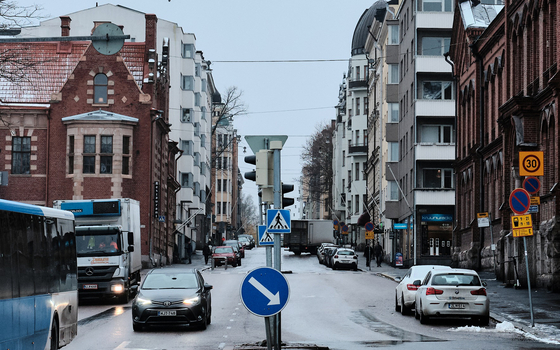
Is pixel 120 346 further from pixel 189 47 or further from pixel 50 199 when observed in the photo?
pixel 189 47

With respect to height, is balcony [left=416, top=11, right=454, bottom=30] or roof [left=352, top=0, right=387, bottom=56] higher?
roof [left=352, top=0, right=387, bottom=56]

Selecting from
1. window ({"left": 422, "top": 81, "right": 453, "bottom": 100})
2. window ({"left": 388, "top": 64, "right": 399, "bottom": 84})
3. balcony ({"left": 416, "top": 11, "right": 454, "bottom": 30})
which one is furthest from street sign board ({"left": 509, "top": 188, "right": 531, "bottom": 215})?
window ({"left": 388, "top": 64, "right": 399, "bottom": 84})

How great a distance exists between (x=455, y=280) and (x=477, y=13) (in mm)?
30775

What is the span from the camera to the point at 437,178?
63.5 meters

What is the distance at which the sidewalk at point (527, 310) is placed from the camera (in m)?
20.5

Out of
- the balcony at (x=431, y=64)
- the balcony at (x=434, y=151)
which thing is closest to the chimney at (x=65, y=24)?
the balcony at (x=431, y=64)

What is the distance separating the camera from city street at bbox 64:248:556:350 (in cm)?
1800

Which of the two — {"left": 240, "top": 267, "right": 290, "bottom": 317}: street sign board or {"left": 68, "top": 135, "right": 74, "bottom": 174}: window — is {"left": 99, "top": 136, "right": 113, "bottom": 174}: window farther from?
{"left": 240, "top": 267, "right": 290, "bottom": 317}: street sign board

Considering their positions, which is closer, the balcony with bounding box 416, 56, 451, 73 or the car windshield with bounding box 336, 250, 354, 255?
the car windshield with bounding box 336, 250, 354, 255

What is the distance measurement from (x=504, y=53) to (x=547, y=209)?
40.2 ft

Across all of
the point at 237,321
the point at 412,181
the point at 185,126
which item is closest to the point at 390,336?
the point at 237,321

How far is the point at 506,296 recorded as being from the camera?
103 feet

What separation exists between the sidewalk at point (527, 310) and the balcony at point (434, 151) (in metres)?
26.2

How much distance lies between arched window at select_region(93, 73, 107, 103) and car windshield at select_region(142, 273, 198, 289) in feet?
126
